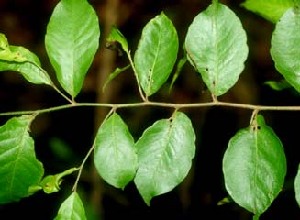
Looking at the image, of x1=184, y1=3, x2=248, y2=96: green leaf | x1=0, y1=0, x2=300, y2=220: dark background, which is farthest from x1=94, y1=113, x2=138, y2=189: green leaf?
x1=0, y1=0, x2=300, y2=220: dark background

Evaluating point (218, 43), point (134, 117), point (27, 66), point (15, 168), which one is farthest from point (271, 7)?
point (134, 117)

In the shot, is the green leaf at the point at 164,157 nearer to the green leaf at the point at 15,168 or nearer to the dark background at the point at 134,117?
the green leaf at the point at 15,168

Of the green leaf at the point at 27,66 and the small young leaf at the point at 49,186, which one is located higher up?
the green leaf at the point at 27,66

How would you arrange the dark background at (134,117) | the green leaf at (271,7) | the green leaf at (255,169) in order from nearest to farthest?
the green leaf at (255,169), the green leaf at (271,7), the dark background at (134,117)

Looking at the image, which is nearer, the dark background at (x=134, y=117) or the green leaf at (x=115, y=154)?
the green leaf at (x=115, y=154)

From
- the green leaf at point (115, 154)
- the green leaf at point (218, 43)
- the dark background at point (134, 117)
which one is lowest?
the dark background at point (134, 117)

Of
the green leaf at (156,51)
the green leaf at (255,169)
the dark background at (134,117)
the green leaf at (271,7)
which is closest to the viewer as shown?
the green leaf at (255,169)

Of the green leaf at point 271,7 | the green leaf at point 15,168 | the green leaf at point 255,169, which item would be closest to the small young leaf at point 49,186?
the green leaf at point 15,168

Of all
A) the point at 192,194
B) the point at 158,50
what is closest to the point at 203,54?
the point at 158,50

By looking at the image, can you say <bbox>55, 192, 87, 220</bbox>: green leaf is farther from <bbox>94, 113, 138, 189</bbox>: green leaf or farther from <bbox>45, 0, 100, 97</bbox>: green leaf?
<bbox>45, 0, 100, 97</bbox>: green leaf
